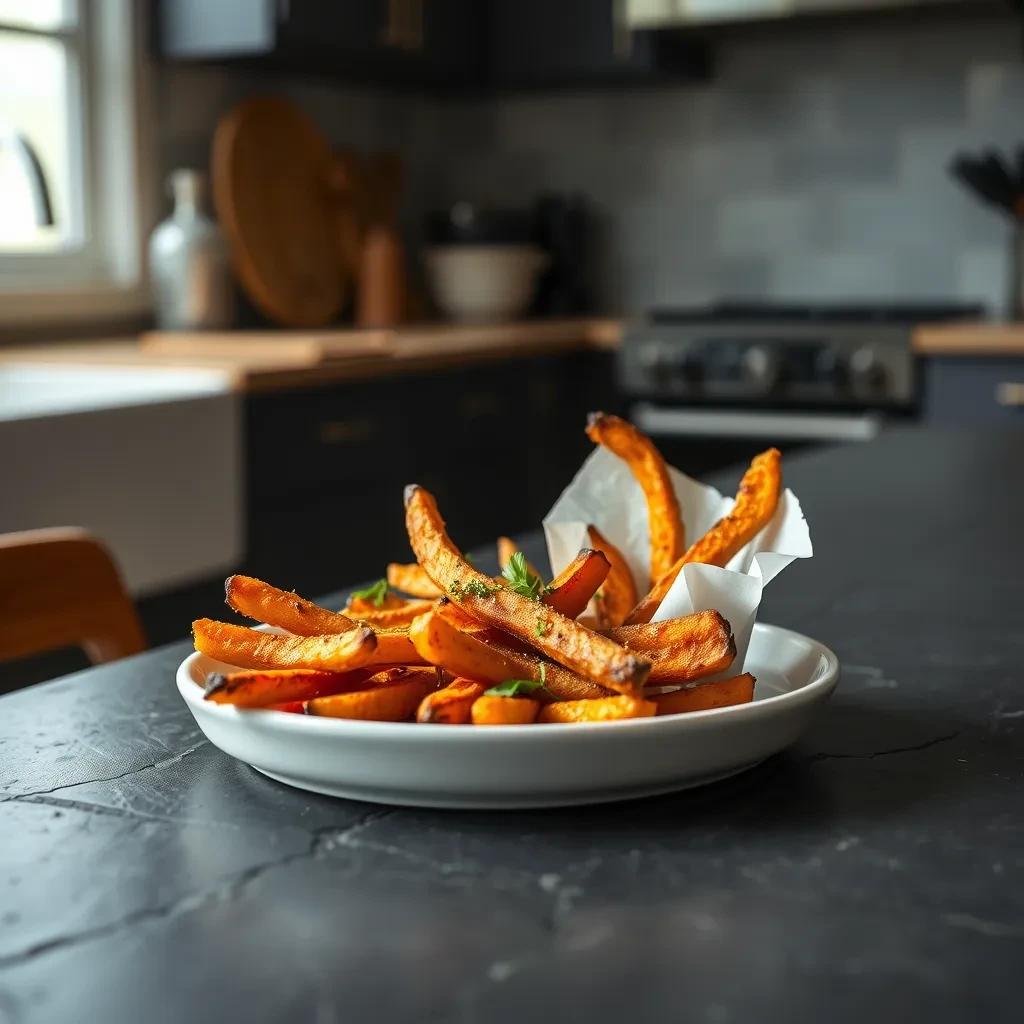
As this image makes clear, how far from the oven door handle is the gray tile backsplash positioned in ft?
2.41

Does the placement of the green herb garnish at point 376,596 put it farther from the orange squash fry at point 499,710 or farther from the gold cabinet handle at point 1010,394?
the gold cabinet handle at point 1010,394

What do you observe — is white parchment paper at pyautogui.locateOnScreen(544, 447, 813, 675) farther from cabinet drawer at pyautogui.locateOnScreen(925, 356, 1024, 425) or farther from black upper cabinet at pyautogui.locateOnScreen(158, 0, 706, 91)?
black upper cabinet at pyautogui.locateOnScreen(158, 0, 706, 91)

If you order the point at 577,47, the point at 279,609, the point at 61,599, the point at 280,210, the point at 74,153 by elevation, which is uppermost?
the point at 577,47

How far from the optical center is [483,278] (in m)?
4.17

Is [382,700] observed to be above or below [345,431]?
above

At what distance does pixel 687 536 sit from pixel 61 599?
0.56 m

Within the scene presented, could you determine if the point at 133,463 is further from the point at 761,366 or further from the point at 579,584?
the point at 579,584

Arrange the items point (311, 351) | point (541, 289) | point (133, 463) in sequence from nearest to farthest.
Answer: point (133, 463) < point (311, 351) < point (541, 289)

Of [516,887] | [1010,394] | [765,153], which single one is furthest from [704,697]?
[765,153]

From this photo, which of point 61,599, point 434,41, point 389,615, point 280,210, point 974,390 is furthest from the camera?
point 434,41

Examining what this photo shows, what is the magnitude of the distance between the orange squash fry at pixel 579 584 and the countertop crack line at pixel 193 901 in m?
0.14

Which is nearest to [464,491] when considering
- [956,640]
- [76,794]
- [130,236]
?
[130,236]

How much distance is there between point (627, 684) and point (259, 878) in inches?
6.6

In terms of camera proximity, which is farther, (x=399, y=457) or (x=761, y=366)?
(x=761, y=366)
